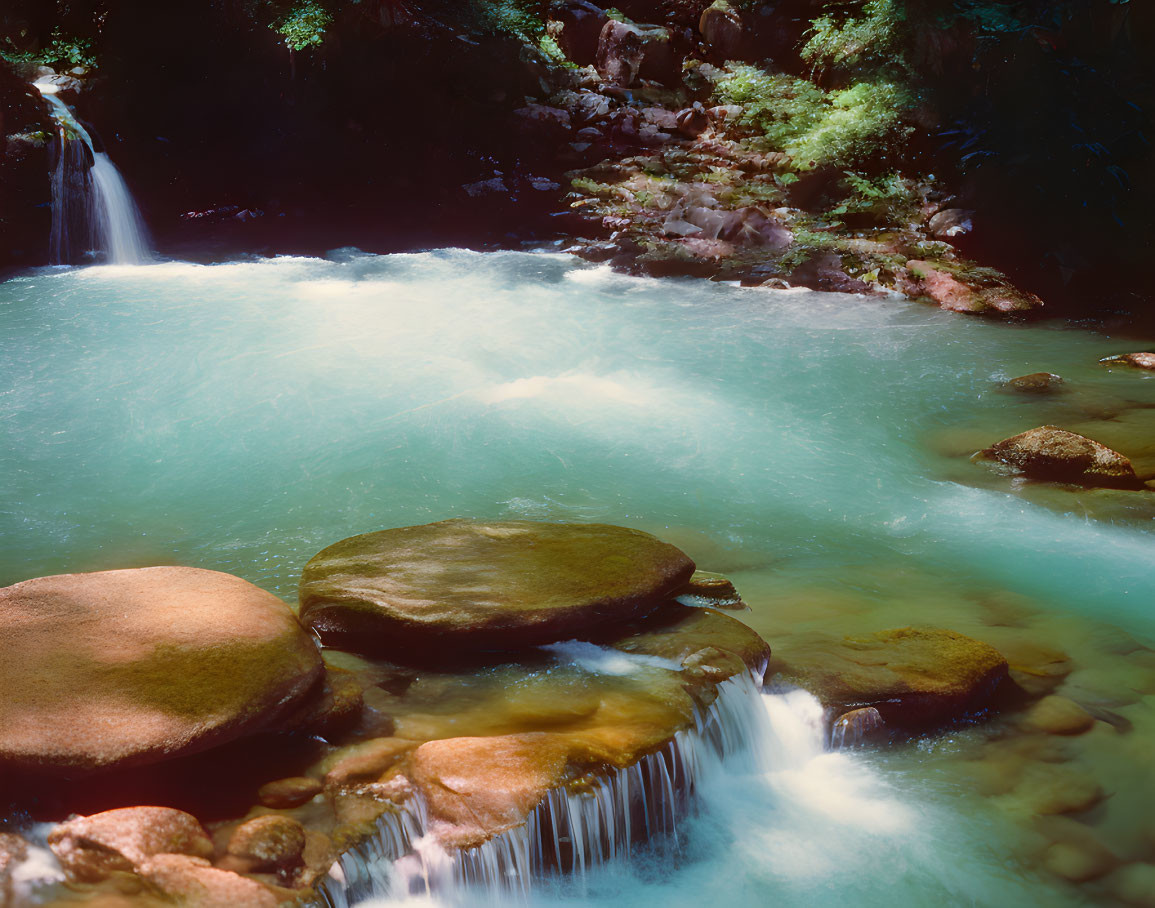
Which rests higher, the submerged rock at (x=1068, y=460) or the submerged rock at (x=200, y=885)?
the submerged rock at (x=1068, y=460)

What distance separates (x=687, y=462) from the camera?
7816 millimetres

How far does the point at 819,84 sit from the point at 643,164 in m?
4.59

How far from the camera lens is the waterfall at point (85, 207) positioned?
13703mm

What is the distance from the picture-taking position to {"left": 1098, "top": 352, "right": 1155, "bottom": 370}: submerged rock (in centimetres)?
977

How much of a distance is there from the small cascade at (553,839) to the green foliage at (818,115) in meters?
14.3

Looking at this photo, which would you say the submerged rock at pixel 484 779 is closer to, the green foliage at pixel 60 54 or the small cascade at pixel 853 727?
the small cascade at pixel 853 727

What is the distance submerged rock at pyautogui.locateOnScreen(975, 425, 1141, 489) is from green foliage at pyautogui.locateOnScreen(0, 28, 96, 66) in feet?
55.3

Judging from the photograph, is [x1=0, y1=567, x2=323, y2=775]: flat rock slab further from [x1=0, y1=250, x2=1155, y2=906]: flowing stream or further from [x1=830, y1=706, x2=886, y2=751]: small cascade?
[x1=830, y1=706, x2=886, y2=751]: small cascade

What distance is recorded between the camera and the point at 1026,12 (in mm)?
13984

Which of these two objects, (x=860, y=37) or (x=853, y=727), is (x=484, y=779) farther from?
(x=860, y=37)

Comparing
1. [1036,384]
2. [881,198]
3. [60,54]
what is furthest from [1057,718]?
[60,54]

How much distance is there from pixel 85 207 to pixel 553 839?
47.6ft

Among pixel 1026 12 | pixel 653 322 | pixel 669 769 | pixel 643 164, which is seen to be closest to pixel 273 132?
pixel 643 164

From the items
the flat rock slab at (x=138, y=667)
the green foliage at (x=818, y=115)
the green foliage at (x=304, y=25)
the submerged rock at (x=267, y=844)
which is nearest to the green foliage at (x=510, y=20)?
the green foliage at (x=304, y=25)
